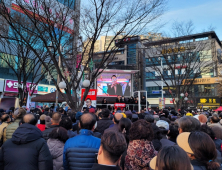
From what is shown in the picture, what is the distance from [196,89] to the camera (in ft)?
150

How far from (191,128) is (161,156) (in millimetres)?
2048

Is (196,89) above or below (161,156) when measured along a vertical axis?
above

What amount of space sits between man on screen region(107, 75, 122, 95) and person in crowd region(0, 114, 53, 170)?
69.4 ft

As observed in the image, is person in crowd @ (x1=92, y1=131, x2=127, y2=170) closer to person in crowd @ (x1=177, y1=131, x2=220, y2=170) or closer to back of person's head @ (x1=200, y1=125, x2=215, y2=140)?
person in crowd @ (x1=177, y1=131, x2=220, y2=170)

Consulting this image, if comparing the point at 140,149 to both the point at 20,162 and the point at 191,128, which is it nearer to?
the point at 191,128

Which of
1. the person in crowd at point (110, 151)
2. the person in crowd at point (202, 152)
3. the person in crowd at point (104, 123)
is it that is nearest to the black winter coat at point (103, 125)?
the person in crowd at point (104, 123)

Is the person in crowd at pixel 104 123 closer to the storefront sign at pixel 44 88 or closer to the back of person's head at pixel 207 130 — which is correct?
the back of person's head at pixel 207 130

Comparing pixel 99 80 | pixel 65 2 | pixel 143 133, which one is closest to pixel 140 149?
pixel 143 133

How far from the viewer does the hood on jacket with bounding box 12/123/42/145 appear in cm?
245

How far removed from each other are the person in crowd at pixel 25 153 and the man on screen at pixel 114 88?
2114cm

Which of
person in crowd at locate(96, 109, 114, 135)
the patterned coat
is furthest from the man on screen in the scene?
the patterned coat

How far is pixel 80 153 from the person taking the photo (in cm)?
247

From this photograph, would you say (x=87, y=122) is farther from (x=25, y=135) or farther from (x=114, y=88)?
(x=114, y=88)

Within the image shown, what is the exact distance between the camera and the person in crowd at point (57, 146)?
2.87 m
